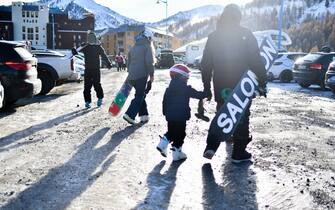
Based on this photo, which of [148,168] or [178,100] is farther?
[178,100]

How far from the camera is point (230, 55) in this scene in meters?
5.80

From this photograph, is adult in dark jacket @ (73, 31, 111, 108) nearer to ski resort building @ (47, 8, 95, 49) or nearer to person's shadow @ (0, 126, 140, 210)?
person's shadow @ (0, 126, 140, 210)

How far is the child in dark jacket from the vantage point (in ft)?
19.0

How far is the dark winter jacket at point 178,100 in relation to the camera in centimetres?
581

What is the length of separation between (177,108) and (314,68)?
12.5m

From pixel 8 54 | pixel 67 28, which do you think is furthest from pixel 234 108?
pixel 67 28

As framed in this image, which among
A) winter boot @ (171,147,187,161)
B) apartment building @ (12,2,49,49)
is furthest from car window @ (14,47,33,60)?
apartment building @ (12,2,49,49)

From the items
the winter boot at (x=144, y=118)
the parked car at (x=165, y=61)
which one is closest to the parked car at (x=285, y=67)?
the winter boot at (x=144, y=118)

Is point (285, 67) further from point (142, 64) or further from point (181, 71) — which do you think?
point (181, 71)

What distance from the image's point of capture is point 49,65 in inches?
563

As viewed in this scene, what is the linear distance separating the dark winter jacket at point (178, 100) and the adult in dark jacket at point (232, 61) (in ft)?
0.83

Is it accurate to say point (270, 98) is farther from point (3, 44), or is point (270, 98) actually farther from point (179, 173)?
point (179, 173)

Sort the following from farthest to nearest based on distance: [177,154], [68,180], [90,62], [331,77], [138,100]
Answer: [331,77] → [90,62] → [138,100] → [177,154] → [68,180]

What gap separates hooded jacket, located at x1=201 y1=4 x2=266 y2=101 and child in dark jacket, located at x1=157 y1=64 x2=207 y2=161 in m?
0.29
